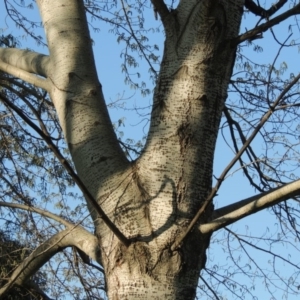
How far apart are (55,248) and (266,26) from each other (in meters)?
1.10

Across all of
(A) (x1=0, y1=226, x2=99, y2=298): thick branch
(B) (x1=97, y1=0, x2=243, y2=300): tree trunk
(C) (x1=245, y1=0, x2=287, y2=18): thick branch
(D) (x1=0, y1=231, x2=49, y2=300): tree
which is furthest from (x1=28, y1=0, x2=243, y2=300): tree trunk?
(D) (x1=0, y1=231, x2=49, y2=300): tree

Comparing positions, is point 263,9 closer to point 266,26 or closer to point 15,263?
point 266,26

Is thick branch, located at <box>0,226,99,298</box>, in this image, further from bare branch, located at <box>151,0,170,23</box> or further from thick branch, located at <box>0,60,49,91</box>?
bare branch, located at <box>151,0,170,23</box>

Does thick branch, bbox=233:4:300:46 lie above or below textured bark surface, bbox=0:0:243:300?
above

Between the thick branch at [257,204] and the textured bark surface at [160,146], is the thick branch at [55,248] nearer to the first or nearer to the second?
the textured bark surface at [160,146]

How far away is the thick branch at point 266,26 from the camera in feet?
7.29

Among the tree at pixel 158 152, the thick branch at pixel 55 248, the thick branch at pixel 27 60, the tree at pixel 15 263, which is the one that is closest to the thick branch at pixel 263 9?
the tree at pixel 158 152

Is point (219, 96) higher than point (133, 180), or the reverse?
point (219, 96)

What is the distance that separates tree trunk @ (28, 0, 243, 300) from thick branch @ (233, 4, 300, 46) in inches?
2.3

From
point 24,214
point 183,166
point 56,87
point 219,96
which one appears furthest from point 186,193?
point 24,214

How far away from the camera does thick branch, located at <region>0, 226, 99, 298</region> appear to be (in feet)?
7.72

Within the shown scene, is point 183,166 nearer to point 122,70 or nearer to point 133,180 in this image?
point 133,180

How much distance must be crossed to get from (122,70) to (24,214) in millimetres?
963

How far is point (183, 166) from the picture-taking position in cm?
218
